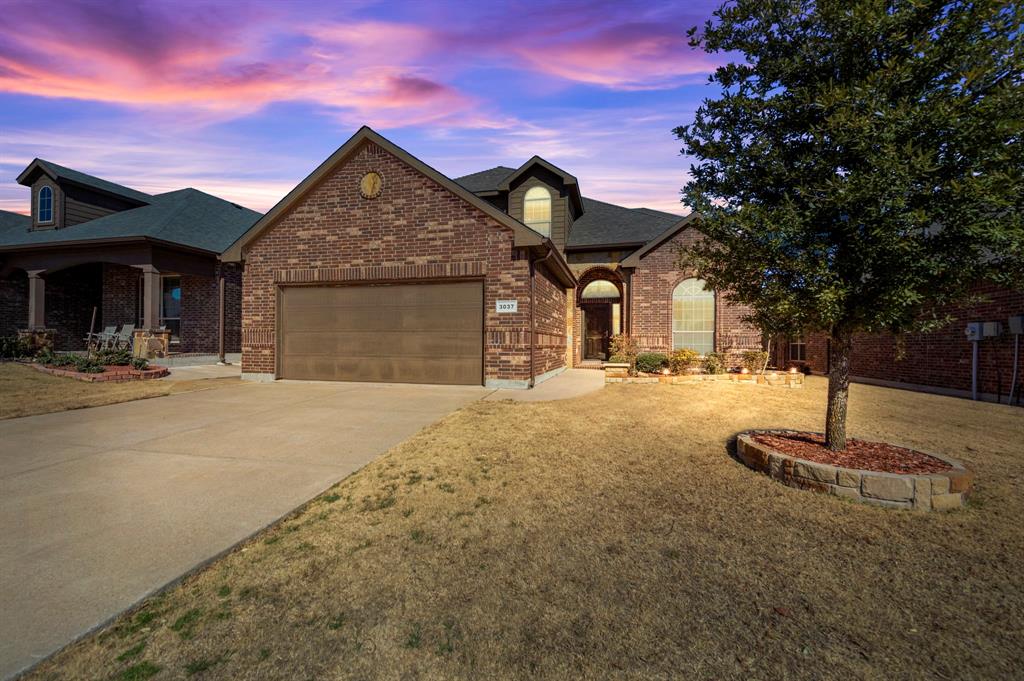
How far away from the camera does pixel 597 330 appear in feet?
66.9

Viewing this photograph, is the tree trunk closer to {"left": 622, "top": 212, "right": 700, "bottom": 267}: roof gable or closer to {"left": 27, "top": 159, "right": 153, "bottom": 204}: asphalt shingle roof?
{"left": 622, "top": 212, "right": 700, "bottom": 267}: roof gable

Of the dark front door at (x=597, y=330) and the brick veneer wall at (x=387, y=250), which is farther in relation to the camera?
the dark front door at (x=597, y=330)

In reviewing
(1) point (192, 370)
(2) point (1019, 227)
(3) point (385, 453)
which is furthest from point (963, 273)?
(1) point (192, 370)

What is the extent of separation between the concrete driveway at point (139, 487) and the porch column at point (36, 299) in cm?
1414

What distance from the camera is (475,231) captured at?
1056 centimetres

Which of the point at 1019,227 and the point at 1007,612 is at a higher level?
the point at 1019,227

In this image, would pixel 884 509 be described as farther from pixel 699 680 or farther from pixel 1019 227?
pixel 699 680

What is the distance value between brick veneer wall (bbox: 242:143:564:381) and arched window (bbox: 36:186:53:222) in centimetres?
1360

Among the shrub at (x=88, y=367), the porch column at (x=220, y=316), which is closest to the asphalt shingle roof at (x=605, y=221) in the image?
the porch column at (x=220, y=316)

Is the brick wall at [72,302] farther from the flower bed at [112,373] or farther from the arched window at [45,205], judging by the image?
the flower bed at [112,373]

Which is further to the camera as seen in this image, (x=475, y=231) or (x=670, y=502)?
(x=475, y=231)

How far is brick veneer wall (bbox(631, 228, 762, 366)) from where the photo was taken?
1537 centimetres

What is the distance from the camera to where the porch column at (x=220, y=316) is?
17203 millimetres

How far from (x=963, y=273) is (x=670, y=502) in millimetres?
3391
